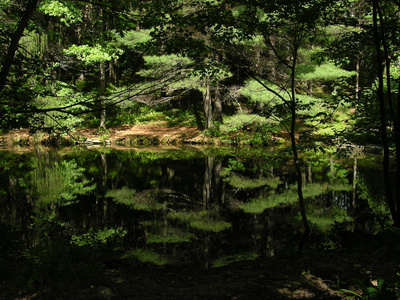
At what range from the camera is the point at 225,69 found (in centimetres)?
546

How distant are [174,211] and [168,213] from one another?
226 mm

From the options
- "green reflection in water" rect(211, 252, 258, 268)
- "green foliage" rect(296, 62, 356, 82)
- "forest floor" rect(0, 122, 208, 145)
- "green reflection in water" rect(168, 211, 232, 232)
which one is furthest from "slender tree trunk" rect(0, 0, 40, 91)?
"forest floor" rect(0, 122, 208, 145)

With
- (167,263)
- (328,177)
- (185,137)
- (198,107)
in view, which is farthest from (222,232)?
(198,107)

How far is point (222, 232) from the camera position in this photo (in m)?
6.47

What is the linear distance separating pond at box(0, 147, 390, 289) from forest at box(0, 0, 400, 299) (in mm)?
787

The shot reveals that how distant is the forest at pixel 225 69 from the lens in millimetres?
4391

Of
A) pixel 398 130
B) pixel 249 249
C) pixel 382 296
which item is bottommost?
pixel 249 249

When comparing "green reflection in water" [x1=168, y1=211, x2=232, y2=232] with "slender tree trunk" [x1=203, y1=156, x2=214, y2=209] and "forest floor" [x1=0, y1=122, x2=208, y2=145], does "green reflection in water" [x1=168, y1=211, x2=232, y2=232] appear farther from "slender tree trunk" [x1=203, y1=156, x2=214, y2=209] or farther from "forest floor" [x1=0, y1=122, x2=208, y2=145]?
"forest floor" [x1=0, y1=122, x2=208, y2=145]

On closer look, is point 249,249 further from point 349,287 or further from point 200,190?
point 200,190

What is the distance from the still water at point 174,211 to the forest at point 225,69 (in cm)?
76

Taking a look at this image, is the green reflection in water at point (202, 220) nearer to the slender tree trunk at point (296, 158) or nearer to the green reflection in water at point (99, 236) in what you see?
the green reflection in water at point (99, 236)

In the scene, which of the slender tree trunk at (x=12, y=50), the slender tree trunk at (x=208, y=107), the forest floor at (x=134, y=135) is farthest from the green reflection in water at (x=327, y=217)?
the forest floor at (x=134, y=135)

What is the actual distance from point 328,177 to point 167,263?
8.79 m

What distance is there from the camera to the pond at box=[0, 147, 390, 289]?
14.7 feet
